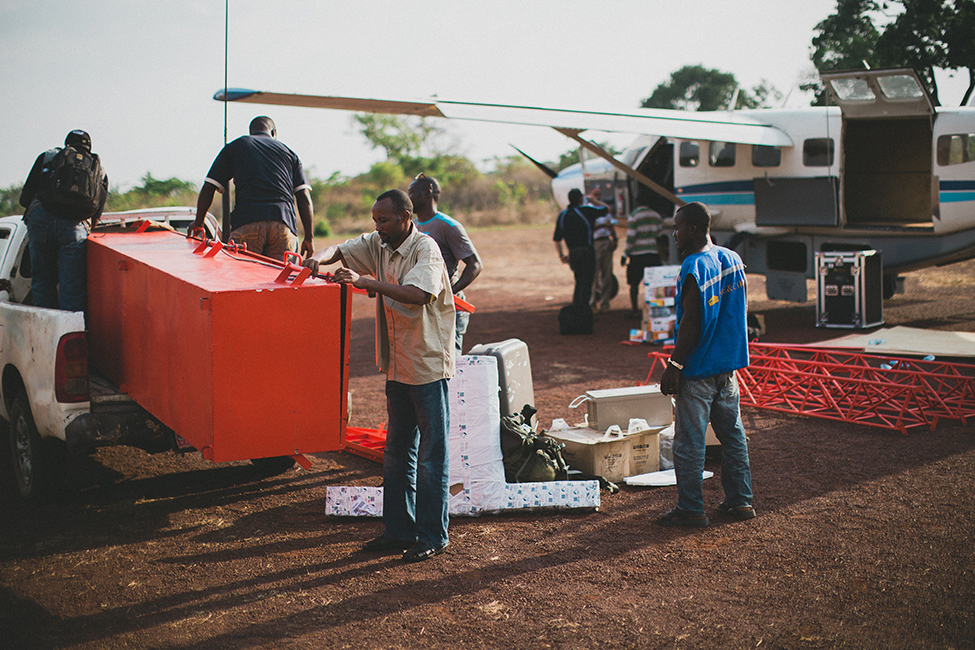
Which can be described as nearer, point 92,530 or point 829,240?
point 92,530

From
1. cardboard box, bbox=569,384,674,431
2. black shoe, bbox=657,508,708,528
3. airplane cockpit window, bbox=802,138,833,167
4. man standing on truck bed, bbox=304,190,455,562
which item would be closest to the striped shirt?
airplane cockpit window, bbox=802,138,833,167

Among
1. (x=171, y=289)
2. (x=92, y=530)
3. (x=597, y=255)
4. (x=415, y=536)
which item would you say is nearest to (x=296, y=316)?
(x=171, y=289)

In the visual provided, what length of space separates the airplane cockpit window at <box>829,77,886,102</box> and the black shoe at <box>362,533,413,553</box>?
1033 cm

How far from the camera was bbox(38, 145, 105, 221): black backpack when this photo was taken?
566 centimetres

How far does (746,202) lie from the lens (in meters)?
13.8

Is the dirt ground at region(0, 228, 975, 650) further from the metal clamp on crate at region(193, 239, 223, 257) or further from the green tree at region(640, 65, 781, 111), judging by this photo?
the green tree at region(640, 65, 781, 111)

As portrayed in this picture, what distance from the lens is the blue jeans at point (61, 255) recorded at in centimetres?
569

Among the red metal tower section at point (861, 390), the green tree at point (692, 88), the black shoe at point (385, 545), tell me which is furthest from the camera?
the green tree at point (692, 88)

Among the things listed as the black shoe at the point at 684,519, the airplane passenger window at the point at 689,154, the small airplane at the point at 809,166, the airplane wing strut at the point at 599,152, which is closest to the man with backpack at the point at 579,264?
the airplane wing strut at the point at 599,152

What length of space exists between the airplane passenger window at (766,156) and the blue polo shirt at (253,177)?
9.14 meters

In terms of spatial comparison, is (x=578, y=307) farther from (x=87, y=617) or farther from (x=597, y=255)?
(x=87, y=617)

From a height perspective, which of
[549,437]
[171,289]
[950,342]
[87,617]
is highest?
[171,289]

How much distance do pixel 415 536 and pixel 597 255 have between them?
10399 mm

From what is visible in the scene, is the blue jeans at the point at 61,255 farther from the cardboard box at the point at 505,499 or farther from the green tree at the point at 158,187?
the green tree at the point at 158,187
